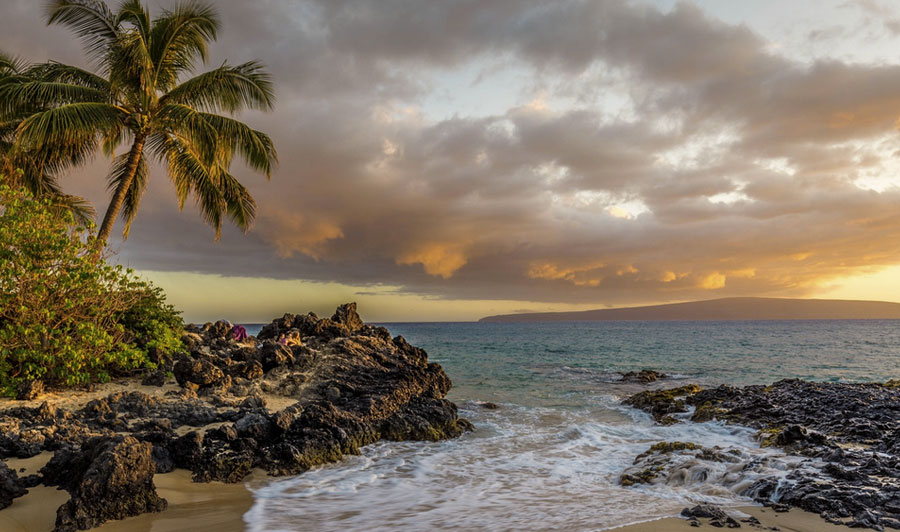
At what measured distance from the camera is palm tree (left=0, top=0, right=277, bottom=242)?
1548 centimetres

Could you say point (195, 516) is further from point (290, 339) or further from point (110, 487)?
point (290, 339)

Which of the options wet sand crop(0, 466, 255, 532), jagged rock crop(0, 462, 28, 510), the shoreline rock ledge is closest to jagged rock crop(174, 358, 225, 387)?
the shoreline rock ledge

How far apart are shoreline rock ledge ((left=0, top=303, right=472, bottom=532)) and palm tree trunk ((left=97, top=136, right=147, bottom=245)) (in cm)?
443

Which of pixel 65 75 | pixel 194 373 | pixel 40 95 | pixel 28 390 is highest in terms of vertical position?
pixel 65 75

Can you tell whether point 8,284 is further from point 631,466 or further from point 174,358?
point 631,466

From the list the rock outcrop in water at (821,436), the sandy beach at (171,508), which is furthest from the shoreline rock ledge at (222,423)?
the rock outcrop in water at (821,436)

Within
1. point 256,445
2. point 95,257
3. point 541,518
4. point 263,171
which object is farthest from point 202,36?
point 541,518

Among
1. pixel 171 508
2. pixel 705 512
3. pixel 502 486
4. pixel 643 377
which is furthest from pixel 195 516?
pixel 643 377

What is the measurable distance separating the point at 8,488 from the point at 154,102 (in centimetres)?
1418

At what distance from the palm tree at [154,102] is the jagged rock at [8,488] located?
11.2 meters

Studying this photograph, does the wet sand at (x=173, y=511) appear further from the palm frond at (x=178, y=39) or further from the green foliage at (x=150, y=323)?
the palm frond at (x=178, y=39)

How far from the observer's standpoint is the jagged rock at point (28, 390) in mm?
11188

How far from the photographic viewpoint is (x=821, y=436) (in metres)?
9.91

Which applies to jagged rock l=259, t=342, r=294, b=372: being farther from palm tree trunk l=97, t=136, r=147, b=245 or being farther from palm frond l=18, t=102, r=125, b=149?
palm frond l=18, t=102, r=125, b=149
